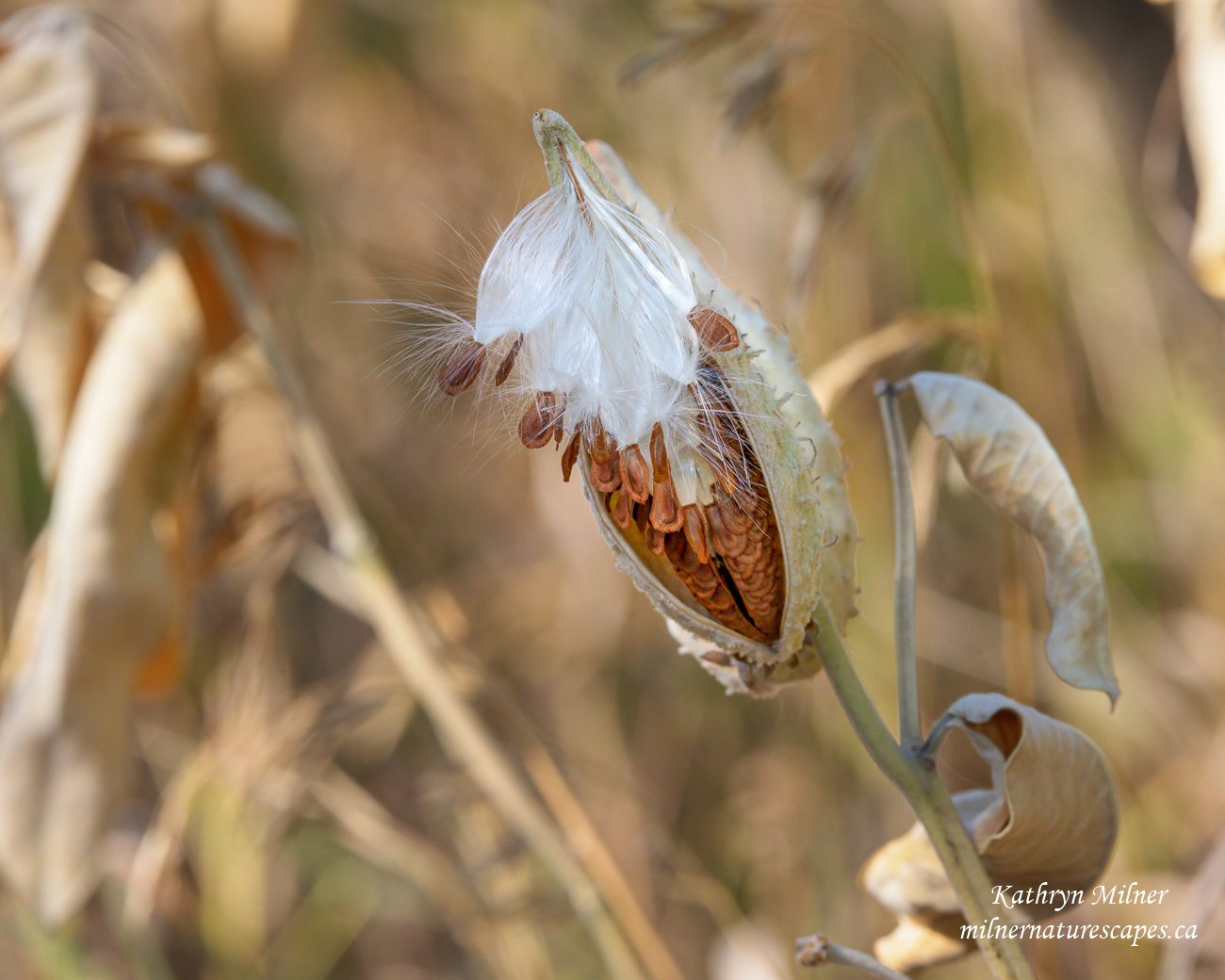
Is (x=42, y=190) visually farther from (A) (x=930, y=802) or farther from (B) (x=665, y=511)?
(A) (x=930, y=802)

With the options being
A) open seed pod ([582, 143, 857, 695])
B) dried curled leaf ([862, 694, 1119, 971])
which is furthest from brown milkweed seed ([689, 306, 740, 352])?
dried curled leaf ([862, 694, 1119, 971])

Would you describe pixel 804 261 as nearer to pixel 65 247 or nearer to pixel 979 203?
pixel 65 247

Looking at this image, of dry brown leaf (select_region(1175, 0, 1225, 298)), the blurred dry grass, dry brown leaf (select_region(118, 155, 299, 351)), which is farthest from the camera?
the blurred dry grass

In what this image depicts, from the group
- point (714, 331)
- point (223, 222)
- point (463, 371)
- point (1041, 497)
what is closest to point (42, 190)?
point (223, 222)

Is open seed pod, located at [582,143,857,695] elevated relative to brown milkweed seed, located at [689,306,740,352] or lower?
lower

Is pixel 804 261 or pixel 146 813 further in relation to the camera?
pixel 146 813

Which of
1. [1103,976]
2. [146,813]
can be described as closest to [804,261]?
[1103,976]

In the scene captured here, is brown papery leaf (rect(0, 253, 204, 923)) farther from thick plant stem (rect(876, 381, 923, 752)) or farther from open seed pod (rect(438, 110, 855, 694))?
thick plant stem (rect(876, 381, 923, 752))
